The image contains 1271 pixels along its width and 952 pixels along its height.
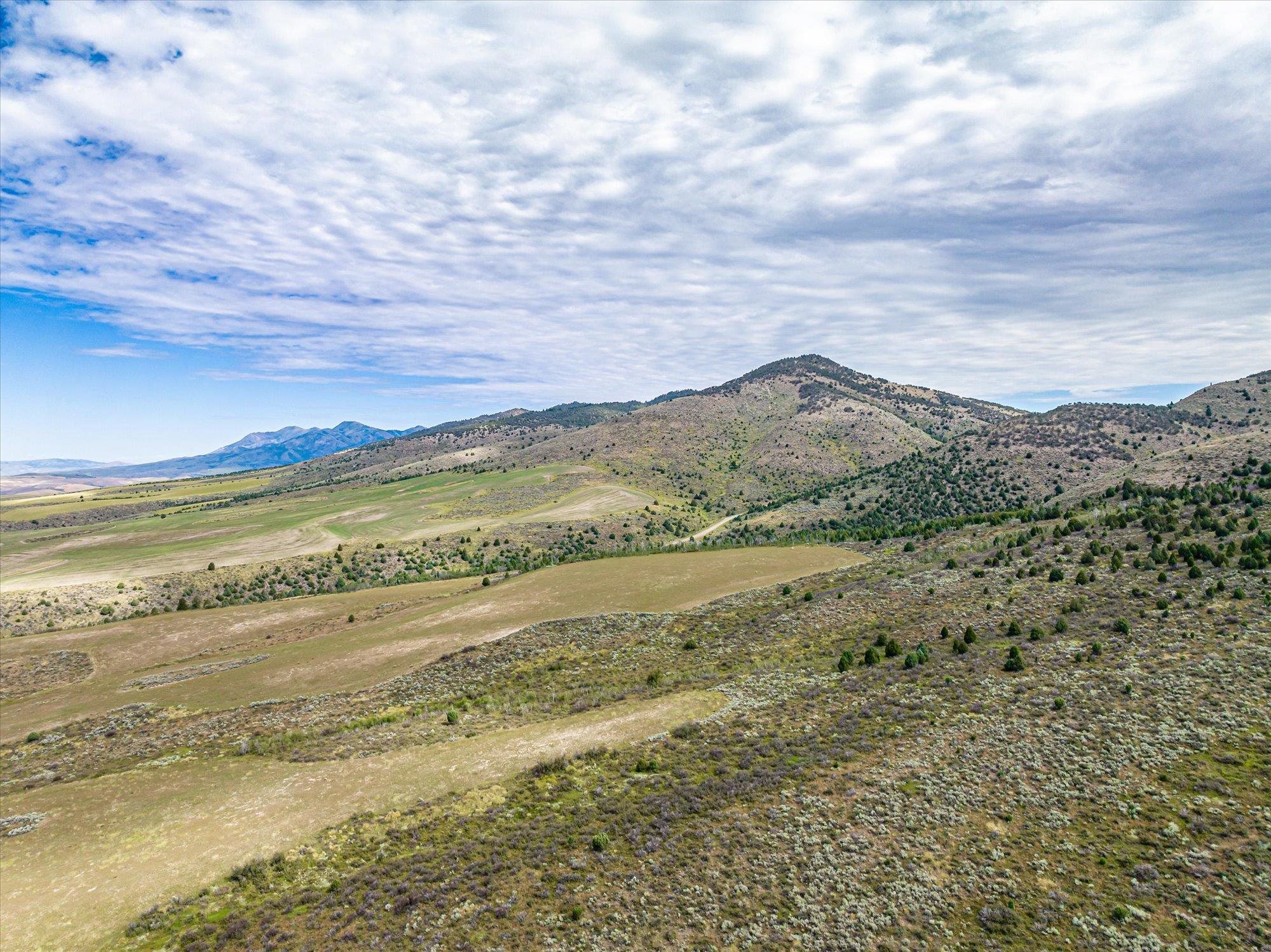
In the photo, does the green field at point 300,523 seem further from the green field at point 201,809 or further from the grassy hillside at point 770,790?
the green field at point 201,809

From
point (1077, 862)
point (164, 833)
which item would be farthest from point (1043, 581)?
point (164, 833)

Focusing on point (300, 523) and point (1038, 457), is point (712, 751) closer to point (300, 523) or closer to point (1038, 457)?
point (1038, 457)

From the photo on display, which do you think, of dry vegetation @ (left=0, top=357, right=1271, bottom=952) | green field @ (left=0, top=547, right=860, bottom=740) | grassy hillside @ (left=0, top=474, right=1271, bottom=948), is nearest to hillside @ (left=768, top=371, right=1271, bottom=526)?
dry vegetation @ (left=0, top=357, right=1271, bottom=952)

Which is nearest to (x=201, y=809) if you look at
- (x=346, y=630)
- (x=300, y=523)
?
(x=346, y=630)

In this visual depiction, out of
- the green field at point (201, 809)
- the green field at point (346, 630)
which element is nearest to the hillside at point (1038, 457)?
the green field at point (346, 630)

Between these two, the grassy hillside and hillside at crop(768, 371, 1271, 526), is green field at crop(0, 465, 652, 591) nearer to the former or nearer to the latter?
hillside at crop(768, 371, 1271, 526)

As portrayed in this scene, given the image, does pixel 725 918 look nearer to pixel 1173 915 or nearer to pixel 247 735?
pixel 1173 915
